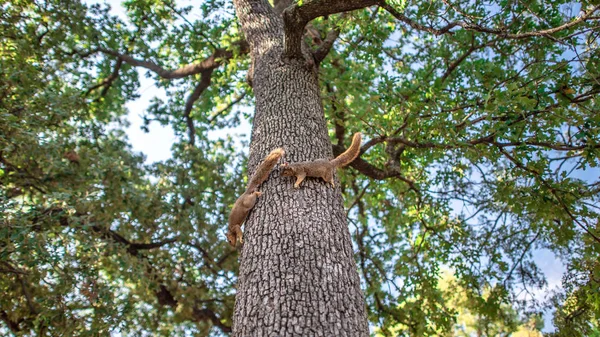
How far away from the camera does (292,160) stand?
10.5 feet

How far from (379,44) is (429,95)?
113 centimetres

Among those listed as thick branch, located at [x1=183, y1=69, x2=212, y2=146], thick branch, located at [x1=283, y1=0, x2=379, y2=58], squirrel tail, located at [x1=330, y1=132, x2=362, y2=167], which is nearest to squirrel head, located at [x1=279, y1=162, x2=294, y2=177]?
squirrel tail, located at [x1=330, y1=132, x2=362, y2=167]

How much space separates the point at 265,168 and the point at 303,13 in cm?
149

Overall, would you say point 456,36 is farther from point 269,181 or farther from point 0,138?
point 0,138

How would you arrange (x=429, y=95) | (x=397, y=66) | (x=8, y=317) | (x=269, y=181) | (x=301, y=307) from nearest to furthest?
(x=301, y=307) → (x=269, y=181) → (x=429, y=95) → (x=8, y=317) → (x=397, y=66)

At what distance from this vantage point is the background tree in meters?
3.63

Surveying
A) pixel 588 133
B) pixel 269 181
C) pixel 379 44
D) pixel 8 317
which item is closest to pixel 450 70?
Answer: pixel 379 44

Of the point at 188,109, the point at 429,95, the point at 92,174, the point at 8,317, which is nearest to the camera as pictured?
the point at 429,95

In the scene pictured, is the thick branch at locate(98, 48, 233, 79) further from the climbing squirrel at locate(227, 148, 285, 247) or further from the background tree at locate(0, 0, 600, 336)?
the climbing squirrel at locate(227, 148, 285, 247)

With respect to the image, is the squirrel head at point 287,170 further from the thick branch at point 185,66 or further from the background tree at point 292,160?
the thick branch at point 185,66

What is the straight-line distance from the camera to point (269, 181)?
309 centimetres

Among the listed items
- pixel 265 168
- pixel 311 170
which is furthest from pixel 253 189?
pixel 311 170

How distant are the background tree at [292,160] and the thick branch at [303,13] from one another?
2 centimetres

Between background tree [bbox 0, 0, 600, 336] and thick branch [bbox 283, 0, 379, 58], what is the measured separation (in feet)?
0.08
